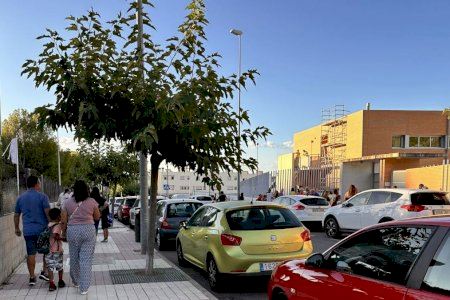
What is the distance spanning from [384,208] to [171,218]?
617 cm

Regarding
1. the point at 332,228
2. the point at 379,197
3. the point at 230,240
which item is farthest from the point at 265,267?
the point at 332,228

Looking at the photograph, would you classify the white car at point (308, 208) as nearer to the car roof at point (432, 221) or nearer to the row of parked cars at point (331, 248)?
the row of parked cars at point (331, 248)

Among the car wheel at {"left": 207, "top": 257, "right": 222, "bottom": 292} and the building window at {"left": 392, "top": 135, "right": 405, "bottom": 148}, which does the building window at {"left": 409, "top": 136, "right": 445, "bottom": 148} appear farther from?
the car wheel at {"left": 207, "top": 257, "right": 222, "bottom": 292}

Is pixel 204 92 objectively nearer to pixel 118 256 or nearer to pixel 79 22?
pixel 79 22

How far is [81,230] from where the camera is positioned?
7.20 metres

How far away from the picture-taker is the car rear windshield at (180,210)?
1389 cm

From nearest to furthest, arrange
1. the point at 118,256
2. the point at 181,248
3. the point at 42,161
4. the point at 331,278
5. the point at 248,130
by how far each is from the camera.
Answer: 1. the point at 331,278
2. the point at 248,130
3. the point at 181,248
4. the point at 118,256
5. the point at 42,161

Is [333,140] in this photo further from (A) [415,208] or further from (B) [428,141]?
(A) [415,208]

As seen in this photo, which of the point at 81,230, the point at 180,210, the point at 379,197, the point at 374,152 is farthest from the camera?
the point at 374,152

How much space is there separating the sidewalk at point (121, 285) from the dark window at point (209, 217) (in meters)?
1.02

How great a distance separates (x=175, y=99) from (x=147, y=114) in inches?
24.1

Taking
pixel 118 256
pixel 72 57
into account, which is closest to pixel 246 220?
pixel 72 57

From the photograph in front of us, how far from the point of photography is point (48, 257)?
25.2 ft

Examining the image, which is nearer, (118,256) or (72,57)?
(72,57)
